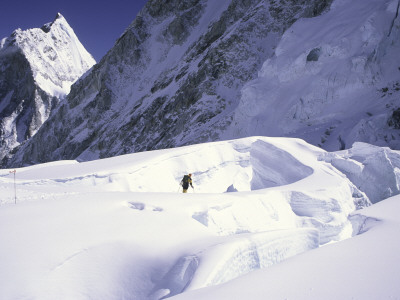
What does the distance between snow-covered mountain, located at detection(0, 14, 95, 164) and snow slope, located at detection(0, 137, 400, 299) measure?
262 ft

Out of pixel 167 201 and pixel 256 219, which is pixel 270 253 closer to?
pixel 256 219

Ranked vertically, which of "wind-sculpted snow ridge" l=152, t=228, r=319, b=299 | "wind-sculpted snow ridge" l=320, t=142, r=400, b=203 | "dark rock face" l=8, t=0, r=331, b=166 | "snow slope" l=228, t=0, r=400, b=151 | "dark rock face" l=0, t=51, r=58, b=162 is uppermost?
"dark rock face" l=0, t=51, r=58, b=162

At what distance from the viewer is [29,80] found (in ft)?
276

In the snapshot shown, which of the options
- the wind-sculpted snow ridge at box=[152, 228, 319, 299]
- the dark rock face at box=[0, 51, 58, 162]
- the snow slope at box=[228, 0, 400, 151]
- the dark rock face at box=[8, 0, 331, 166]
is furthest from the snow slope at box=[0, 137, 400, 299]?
the dark rock face at box=[0, 51, 58, 162]

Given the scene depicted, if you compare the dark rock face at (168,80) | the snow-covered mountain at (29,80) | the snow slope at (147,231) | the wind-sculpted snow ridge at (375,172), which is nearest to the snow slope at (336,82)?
the wind-sculpted snow ridge at (375,172)

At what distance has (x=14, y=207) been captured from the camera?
6324 millimetres

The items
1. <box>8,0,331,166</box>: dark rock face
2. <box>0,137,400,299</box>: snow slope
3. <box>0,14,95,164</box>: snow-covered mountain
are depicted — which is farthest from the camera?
<box>0,14,95,164</box>: snow-covered mountain

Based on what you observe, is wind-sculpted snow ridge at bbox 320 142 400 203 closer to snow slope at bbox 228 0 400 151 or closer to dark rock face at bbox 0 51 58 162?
snow slope at bbox 228 0 400 151

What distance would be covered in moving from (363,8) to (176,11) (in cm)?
4225

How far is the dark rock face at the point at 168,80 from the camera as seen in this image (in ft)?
122

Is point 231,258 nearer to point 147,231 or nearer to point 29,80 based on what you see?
point 147,231

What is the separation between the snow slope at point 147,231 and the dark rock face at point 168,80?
21.4m

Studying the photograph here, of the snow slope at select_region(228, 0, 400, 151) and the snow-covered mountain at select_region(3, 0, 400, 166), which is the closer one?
the snow slope at select_region(228, 0, 400, 151)

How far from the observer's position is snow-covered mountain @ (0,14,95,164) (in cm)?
8150
